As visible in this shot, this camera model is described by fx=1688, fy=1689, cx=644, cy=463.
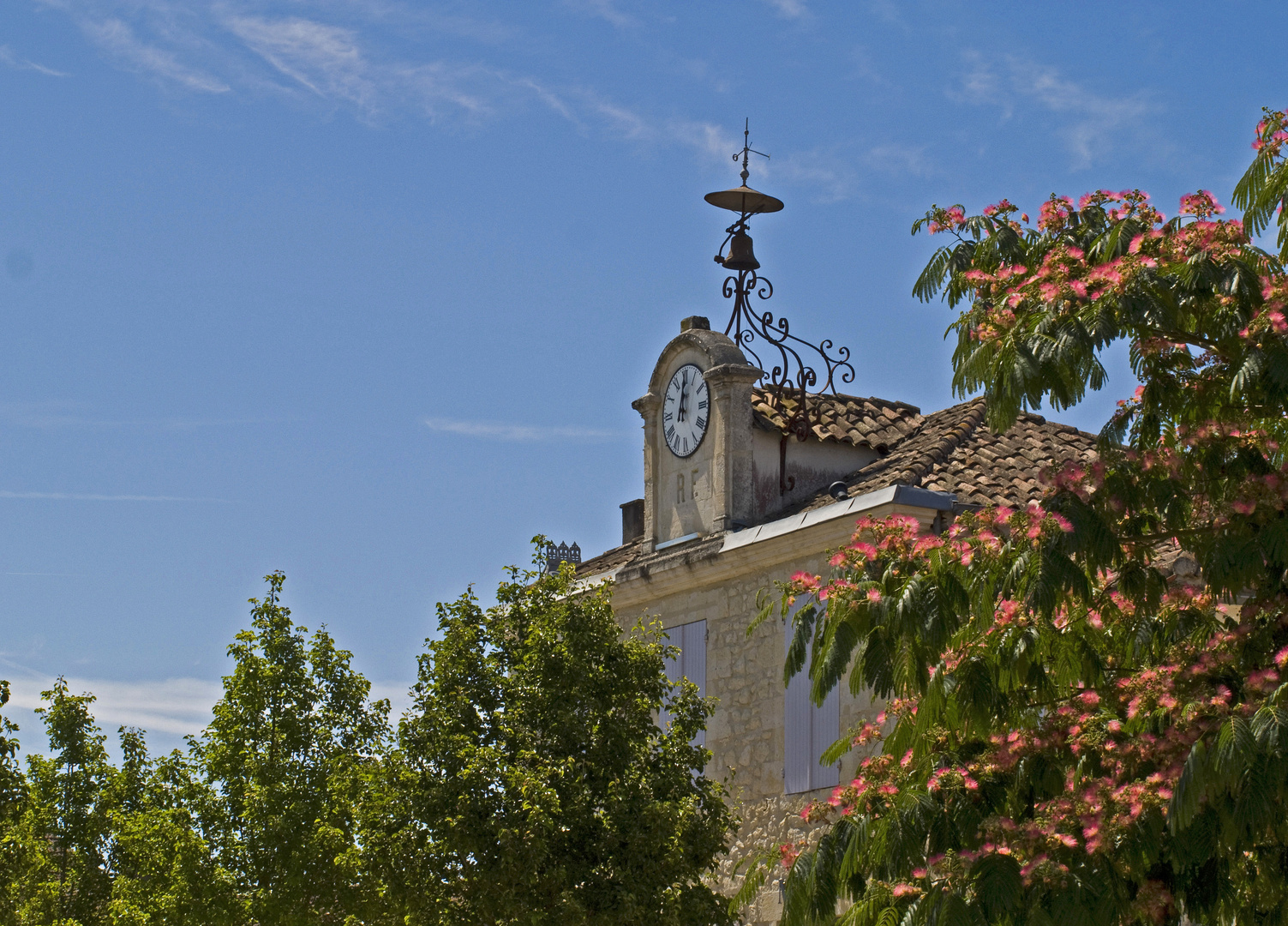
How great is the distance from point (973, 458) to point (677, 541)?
10.5ft

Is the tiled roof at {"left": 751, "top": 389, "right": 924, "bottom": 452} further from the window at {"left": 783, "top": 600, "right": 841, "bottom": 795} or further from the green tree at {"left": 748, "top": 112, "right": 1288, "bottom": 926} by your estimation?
the green tree at {"left": 748, "top": 112, "right": 1288, "bottom": 926}

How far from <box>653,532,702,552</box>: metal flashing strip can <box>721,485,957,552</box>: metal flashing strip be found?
1.58 meters

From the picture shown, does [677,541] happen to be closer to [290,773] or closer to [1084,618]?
[290,773]

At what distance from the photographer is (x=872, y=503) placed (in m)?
15.1

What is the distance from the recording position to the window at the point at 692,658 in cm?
1691

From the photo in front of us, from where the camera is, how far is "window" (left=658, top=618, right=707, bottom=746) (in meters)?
16.9

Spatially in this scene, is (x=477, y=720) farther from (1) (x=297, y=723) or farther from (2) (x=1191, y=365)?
(2) (x=1191, y=365)

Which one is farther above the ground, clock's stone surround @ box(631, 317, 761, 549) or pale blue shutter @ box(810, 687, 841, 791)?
clock's stone surround @ box(631, 317, 761, 549)

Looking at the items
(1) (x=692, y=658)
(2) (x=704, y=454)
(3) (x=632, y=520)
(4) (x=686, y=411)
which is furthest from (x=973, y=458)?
(3) (x=632, y=520)

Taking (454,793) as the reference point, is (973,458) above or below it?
above

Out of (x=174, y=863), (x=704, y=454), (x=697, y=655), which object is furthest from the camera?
(x=704, y=454)

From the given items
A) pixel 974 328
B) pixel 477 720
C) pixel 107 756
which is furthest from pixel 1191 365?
pixel 107 756

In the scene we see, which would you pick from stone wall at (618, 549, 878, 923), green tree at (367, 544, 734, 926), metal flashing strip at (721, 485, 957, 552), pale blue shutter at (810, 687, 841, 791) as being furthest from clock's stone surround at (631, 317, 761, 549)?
green tree at (367, 544, 734, 926)

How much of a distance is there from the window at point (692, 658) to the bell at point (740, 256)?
4197 millimetres
